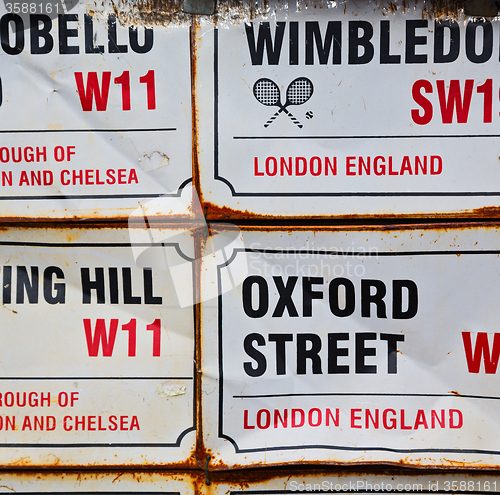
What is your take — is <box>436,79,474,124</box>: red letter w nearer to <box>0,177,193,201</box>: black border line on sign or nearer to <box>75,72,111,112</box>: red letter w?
<box>0,177,193,201</box>: black border line on sign

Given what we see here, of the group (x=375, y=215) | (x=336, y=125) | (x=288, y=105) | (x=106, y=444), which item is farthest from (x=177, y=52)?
(x=106, y=444)

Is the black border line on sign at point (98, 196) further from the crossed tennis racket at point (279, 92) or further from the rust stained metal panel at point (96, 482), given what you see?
the rust stained metal panel at point (96, 482)

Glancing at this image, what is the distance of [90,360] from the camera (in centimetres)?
129

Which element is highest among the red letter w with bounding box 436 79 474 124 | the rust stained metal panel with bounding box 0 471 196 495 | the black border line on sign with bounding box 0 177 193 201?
the red letter w with bounding box 436 79 474 124

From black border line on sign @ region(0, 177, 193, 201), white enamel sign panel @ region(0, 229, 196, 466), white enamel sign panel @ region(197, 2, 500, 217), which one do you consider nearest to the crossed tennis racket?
white enamel sign panel @ region(197, 2, 500, 217)

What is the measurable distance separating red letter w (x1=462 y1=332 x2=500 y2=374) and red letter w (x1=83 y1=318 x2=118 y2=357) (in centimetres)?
116

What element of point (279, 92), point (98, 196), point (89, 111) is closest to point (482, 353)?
point (279, 92)

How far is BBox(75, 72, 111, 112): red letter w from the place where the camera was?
4.02 feet

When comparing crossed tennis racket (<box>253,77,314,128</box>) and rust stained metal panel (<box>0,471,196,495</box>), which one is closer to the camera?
crossed tennis racket (<box>253,77,314,128</box>)

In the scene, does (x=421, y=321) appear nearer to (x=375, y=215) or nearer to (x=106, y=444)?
(x=375, y=215)

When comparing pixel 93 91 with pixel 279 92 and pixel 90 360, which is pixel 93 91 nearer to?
pixel 279 92

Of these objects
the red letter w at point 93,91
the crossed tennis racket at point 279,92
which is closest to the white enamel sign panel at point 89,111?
the red letter w at point 93,91

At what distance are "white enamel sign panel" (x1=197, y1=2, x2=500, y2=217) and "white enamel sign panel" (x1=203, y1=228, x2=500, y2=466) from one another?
0.50 ft

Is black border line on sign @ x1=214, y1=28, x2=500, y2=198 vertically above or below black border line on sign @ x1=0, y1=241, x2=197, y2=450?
above
